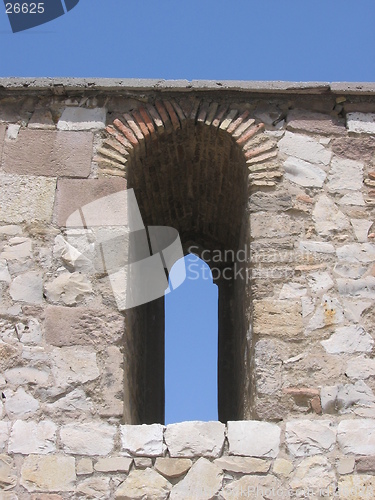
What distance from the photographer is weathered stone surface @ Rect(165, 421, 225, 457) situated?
434 centimetres

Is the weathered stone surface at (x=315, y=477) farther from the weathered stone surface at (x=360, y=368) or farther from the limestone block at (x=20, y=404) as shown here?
the limestone block at (x=20, y=404)

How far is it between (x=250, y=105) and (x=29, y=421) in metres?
2.63

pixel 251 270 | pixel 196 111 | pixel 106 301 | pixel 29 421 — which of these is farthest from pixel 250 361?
pixel 196 111

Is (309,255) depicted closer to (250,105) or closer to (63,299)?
(250,105)

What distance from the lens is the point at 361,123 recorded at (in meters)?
5.46

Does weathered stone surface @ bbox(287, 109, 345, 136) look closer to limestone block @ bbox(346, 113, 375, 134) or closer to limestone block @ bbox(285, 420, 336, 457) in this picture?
limestone block @ bbox(346, 113, 375, 134)

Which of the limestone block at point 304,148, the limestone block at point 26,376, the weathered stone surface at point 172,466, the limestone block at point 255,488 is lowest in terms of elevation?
the limestone block at point 255,488

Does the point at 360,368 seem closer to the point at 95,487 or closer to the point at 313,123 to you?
the point at 95,487

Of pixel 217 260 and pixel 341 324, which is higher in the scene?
pixel 217 260

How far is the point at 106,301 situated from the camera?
4.84 meters

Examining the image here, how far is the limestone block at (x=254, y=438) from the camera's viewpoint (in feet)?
14.3

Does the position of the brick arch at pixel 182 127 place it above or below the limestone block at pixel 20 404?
above

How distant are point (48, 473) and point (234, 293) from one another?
2.44 metres

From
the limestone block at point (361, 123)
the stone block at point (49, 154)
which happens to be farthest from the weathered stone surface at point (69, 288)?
the limestone block at point (361, 123)
